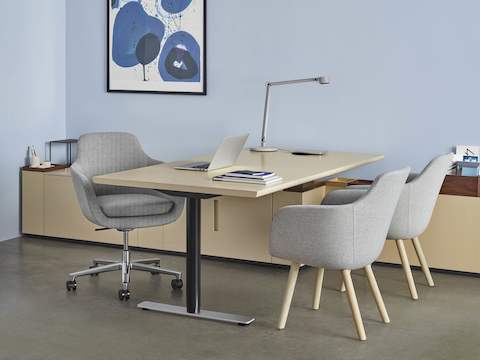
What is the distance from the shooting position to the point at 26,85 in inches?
247

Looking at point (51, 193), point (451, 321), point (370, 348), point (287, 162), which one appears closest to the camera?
point (370, 348)

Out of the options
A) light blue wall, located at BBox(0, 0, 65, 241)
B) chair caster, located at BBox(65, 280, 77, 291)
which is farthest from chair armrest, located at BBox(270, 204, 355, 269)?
light blue wall, located at BBox(0, 0, 65, 241)

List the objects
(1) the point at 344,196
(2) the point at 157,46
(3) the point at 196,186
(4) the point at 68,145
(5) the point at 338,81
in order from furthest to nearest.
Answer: (4) the point at 68,145 → (2) the point at 157,46 → (5) the point at 338,81 → (1) the point at 344,196 → (3) the point at 196,186

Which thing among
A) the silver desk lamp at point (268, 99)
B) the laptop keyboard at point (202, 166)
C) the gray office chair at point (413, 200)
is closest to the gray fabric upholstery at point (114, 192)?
the laptop keyboard at point (202, 166)

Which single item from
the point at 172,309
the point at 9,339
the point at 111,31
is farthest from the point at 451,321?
the point at 111,31

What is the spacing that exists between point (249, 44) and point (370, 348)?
106 inches

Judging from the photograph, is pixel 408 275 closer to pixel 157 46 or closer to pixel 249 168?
pixel 249 168

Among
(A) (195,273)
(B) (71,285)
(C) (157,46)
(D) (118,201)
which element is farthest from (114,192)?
(C) (157,46)

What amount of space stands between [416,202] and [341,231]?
2.98 ft

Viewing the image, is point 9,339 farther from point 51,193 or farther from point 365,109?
point 365,109

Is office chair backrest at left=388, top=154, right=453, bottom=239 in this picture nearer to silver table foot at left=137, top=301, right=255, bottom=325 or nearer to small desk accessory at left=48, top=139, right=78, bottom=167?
silver table foot at left=137, top=301, right=255, bottom=325

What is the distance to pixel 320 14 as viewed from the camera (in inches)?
223

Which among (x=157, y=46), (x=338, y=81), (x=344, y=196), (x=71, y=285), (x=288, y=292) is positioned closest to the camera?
(x=288, y=292)

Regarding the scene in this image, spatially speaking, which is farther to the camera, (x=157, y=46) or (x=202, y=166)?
(x=157, y=46)
